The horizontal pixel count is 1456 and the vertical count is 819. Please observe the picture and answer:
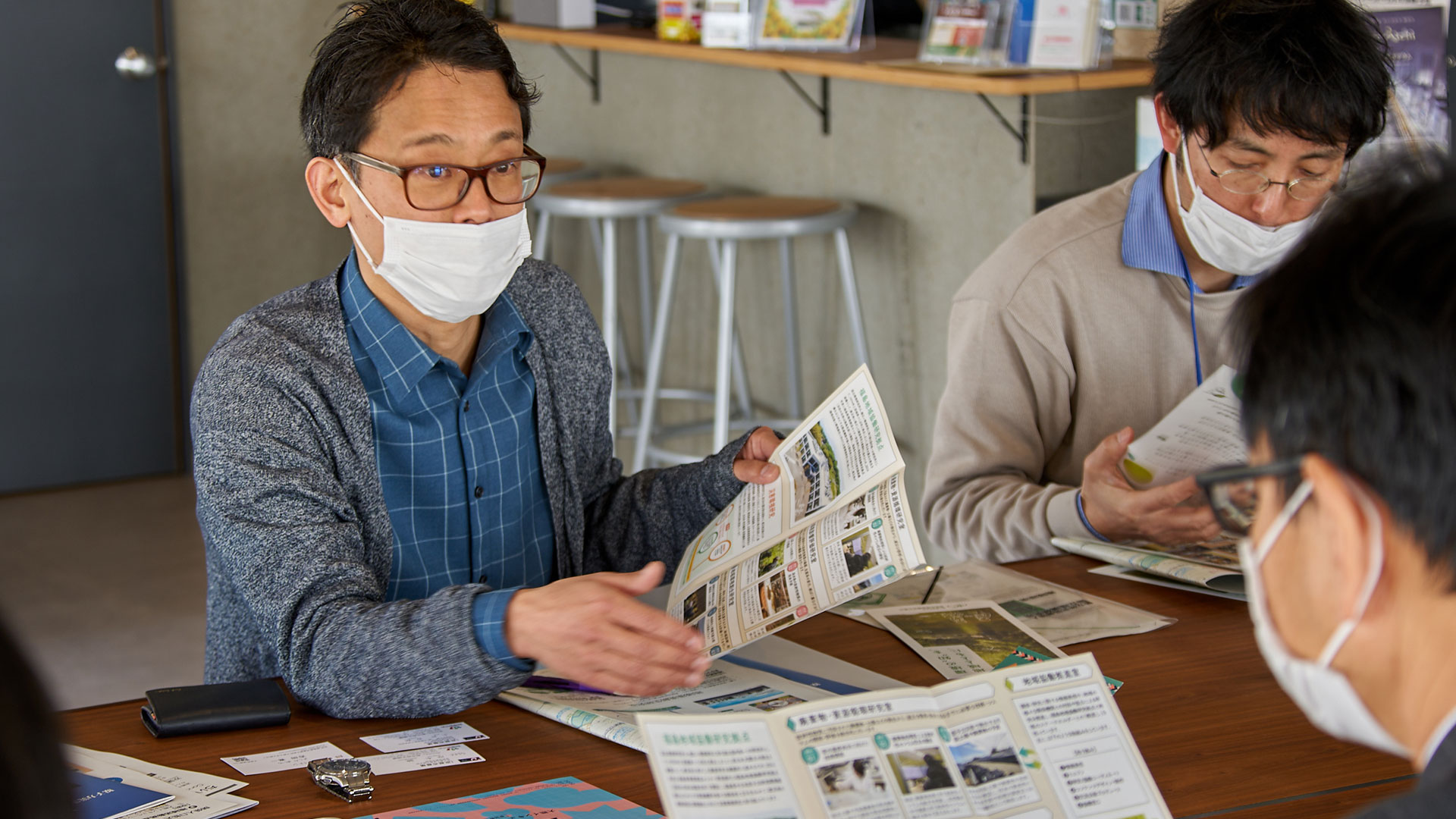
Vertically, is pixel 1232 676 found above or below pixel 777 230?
below

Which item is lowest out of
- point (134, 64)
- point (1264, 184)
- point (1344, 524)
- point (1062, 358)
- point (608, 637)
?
point (608, 637)

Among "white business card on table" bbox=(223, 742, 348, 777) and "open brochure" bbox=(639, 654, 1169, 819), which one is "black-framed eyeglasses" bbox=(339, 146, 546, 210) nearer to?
"white business card on table" bbox=(223, 742, 348, 777)

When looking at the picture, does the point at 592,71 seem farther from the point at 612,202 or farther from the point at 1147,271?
the point at 1147,271

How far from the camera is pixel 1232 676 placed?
1.39 meters

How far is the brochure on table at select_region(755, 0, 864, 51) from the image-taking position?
3.64m

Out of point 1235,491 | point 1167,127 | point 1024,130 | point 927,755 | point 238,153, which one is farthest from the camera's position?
point 238,153

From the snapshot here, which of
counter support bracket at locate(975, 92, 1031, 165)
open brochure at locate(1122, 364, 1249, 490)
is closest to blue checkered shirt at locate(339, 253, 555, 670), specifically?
open brochure at locate(1122, 364, 1249, 490)

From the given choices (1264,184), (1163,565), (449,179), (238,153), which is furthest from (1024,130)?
(238,153)

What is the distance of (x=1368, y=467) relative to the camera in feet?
2.40

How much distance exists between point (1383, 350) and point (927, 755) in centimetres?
46

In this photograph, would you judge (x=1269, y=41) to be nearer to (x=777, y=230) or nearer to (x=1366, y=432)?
(x=1366, y=432)

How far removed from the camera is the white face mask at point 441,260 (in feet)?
5.08

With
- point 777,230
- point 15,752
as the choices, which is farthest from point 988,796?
point 777,230

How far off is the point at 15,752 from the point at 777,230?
2819 mm
